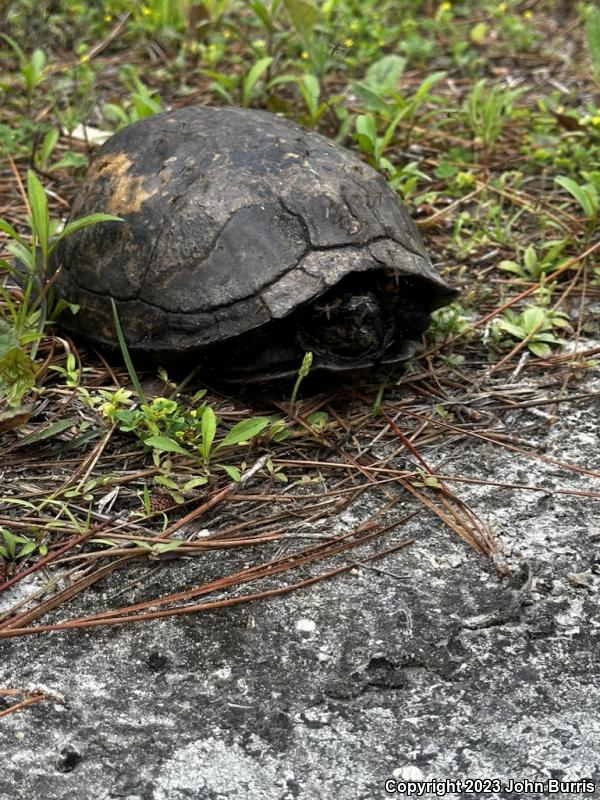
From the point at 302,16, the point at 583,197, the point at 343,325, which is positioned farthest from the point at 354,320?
the point at 302,16

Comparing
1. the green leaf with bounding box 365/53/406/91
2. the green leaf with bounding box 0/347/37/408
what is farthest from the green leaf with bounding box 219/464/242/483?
the green leaf with bounding box 365/53/406/91

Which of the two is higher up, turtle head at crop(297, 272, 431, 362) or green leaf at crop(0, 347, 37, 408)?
green leaf at crop(0, 347, 37, 408)

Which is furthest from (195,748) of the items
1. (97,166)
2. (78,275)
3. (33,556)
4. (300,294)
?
(97,166)

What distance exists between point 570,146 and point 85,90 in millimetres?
Result: 2481

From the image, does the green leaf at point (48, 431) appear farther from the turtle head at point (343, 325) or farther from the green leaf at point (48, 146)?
the green leaf at point (48, 146)

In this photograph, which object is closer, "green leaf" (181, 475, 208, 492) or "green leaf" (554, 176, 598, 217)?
"green leaf" (181, 475, 208, 492)

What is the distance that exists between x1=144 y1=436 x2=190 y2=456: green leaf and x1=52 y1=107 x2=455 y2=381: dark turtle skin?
372 millimetres

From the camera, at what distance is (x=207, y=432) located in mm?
2527

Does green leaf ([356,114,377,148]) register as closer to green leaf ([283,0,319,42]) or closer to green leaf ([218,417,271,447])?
green leaf ([283,0,319,42])

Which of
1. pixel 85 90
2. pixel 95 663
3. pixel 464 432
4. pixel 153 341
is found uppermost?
pixel 85 90

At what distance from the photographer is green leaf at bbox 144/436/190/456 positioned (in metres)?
2.50

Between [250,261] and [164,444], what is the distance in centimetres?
64

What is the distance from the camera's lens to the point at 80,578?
225 centimetres

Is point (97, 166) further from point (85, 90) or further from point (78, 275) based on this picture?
point (85, 90)
